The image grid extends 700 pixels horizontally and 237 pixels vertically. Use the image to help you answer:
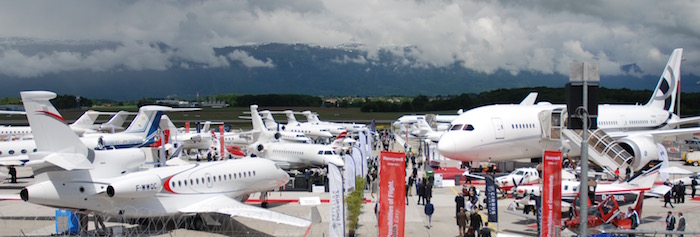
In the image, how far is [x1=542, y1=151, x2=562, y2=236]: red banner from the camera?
1747 centimetres

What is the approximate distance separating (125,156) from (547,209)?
13.8 metres

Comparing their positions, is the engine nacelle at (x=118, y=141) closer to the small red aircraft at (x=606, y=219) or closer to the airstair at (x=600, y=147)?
the airstair at (x=600, y=147)

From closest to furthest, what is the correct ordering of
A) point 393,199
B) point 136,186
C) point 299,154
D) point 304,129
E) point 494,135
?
point 393,199, point 136,186, point 494,135, point 299,154, point 304,129

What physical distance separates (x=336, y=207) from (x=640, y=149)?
2327cm

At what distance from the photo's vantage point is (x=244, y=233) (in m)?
21.6

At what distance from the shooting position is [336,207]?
18.6m

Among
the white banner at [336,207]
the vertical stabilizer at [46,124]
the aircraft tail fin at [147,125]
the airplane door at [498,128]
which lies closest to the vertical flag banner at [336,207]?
the white banner at [336,207]

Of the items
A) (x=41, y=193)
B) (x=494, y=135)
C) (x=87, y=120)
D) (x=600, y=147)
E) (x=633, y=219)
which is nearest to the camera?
(x=41, y=193)

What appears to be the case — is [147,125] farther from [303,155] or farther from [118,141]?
[303,155]

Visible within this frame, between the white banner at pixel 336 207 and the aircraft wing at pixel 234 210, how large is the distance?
976 mm

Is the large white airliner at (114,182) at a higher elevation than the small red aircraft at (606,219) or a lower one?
higher

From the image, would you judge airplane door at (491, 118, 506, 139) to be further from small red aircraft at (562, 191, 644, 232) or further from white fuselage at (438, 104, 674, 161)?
small red aircraft at (562, 191, 644, 232)

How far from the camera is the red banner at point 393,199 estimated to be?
1808 centimetres

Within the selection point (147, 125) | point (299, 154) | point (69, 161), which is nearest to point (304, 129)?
point (147, 125)
